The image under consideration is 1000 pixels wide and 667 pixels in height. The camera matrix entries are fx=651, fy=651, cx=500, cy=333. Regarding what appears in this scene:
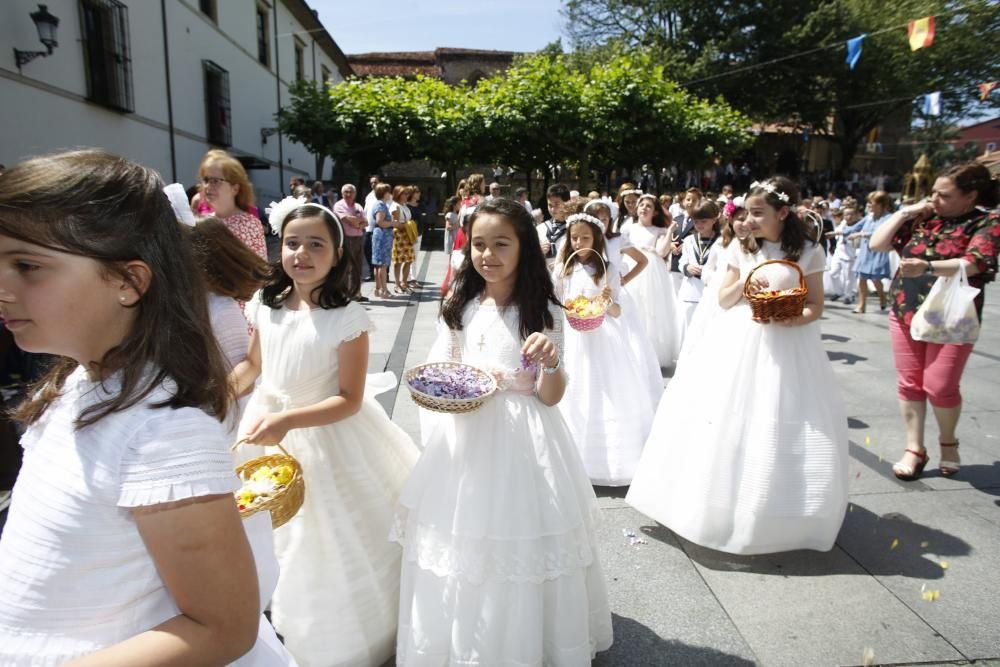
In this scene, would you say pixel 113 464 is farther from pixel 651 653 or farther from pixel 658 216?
pixel 658 216

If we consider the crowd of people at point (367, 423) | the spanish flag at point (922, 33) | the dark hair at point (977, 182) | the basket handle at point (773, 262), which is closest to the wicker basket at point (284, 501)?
the crowd of people at point (367, 423)

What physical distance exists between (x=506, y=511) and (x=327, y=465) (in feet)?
2.51

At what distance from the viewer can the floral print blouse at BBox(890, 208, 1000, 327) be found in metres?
4.07

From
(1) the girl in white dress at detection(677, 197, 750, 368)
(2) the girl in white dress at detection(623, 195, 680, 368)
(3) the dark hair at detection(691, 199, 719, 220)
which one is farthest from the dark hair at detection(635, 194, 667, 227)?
(1) the girl in white dress at detection(677, 197, 750, 368)

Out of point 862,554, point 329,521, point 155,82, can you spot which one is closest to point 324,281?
point 329,521

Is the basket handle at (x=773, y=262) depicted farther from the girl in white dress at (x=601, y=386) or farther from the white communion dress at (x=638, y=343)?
the white communion dress at (x=638, y=343)

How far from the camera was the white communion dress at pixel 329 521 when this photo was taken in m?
2.54

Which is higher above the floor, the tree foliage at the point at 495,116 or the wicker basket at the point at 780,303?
the tree foliage at the point at 495,116

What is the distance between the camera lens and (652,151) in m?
22.1

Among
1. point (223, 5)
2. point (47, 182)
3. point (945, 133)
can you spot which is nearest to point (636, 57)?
point (223, 5)

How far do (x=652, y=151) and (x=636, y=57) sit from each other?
307 cm

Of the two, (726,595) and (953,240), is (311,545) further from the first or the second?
(953,240)

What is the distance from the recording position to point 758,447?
11.2ft

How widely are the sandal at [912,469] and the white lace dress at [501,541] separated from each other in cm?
297
